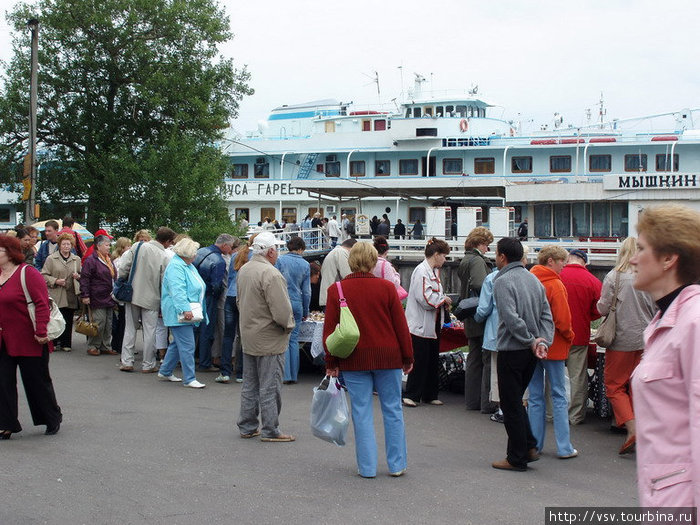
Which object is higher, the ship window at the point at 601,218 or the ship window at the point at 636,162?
the ship window at the point at 636,162

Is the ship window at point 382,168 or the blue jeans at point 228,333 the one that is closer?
the blue jeans at point 228,333

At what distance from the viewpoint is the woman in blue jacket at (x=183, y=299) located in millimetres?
10195

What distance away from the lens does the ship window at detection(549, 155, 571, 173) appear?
4162cm

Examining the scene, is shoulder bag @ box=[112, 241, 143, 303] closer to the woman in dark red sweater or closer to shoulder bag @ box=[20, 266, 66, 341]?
shoulder bag @ box=[20, 266, 66, 341]

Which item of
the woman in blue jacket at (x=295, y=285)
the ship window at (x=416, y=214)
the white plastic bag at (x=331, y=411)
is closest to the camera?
the white plastic bag at (x=331, y=411)

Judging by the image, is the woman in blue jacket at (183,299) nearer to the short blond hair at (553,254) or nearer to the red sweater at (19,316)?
the red sweater at (19,316)

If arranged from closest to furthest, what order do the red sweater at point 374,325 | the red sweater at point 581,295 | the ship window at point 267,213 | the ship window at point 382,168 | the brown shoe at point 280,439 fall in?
the red sweater at point 374,325, the brown shoe at point 280,439, the red sweater at point 581,295, the ship window at point 382,168, the ship window at point 267,213

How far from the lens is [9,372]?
7547 millimetres

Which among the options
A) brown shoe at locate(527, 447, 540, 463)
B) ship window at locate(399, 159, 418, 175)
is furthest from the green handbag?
ship window at locate(399, 159, 418, 175)

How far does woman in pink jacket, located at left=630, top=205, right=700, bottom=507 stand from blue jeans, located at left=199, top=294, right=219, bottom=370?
30.0 feet

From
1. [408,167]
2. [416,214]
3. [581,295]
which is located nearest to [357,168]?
[408,167]

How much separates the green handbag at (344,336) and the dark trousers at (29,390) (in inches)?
118

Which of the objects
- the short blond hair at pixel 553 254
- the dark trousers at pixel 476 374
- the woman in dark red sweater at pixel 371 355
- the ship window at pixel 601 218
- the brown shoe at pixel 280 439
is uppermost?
the ship window at pixel 601 218

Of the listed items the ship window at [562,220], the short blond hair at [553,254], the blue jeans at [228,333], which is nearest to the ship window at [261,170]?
the ship window at [562,220]
